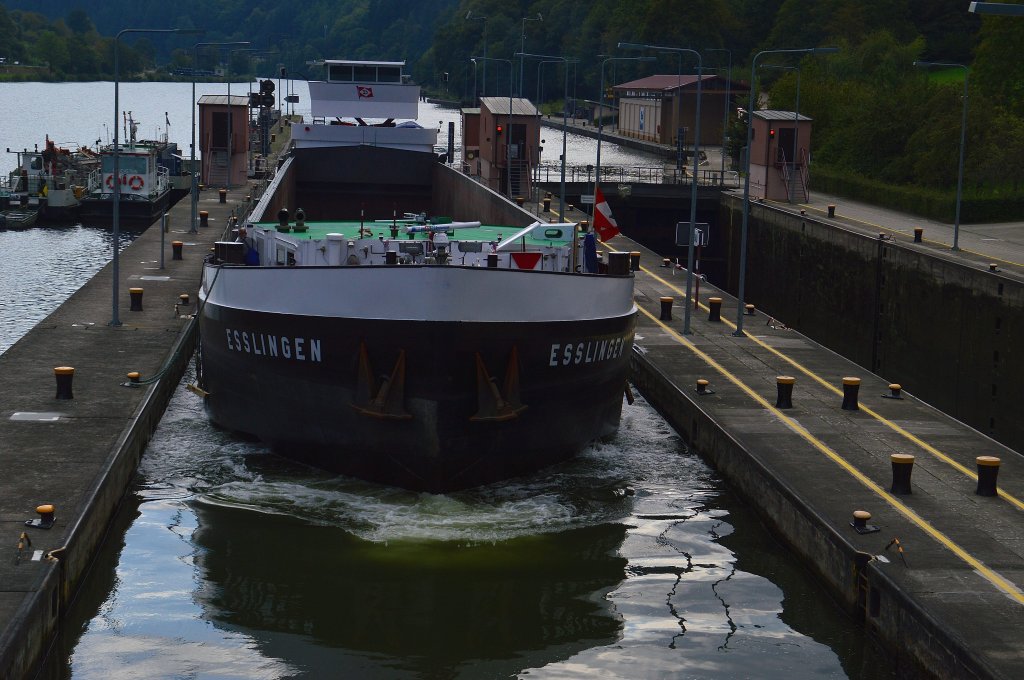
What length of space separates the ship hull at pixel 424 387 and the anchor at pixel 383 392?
0.02 m

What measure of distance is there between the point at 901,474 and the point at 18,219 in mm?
57496

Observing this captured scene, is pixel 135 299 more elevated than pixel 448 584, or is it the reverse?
pixel 135 299

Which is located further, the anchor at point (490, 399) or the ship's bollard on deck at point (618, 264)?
the ship's bollard on deck at point (618, 264)

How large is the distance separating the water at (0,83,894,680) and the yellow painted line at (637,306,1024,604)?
58.7 inches

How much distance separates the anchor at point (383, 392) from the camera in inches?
860

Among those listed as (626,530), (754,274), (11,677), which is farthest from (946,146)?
(11,677)

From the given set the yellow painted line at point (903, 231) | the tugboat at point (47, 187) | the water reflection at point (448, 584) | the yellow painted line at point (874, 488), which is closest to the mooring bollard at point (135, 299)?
the water reflection at point (448, 584)

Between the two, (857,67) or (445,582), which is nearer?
(445,582)

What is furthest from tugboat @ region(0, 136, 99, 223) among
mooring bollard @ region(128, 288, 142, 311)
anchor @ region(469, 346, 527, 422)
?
anchor @ region(469, 346, 527, 422)

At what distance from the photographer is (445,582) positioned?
1947cm

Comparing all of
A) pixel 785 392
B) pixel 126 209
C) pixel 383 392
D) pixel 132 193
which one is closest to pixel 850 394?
pixel 785 392

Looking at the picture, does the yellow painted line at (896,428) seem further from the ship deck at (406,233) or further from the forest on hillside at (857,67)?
the forest on hillside at (857,67)

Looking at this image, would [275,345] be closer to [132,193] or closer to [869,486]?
[869,486]

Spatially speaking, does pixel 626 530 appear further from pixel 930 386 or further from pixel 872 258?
pixel 872 258
